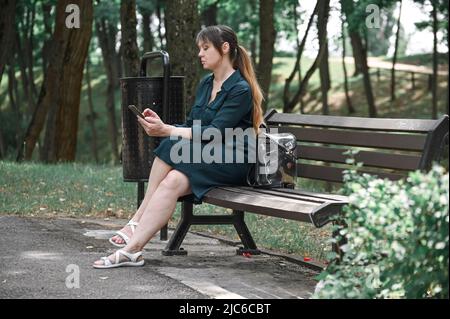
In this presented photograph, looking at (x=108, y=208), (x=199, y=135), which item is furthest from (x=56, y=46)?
(x=199, y=135)

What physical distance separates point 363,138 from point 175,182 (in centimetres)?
135

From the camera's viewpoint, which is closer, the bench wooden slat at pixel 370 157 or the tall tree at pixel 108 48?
the bench wooden slat at pixel 370 157

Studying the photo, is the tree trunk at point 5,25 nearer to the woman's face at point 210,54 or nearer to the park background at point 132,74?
the park background at point 132,74

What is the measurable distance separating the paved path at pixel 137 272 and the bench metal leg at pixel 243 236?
0.32 feet

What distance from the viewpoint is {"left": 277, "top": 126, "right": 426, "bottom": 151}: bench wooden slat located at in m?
6.00

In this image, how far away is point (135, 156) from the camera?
7.93m

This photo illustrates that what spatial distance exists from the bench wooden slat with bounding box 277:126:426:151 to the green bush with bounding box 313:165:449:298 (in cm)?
125

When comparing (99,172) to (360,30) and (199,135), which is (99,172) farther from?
(360,30)

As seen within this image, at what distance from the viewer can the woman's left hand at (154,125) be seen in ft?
21.6

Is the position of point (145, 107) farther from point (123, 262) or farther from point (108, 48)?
point (108, 48)

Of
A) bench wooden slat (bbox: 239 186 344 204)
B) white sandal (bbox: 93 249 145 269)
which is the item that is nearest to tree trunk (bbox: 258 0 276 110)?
bench wooden slat (bbox: 239 186 344 204)

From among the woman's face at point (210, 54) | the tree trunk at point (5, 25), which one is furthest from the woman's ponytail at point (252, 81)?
the tree trunk at point (5, 25)

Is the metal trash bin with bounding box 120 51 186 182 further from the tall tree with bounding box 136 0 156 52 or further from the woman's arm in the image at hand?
the tall tree with bounding box 136 0 156 52

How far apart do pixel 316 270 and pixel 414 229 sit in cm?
257
